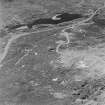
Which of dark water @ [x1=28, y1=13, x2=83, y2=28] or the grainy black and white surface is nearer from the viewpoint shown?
the grainy black and white surface

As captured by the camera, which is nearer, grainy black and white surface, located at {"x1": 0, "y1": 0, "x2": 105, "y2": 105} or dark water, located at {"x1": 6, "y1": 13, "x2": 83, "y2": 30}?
grainy black and white surface, located at {"x1": 0, "y1": 0, "x2": 105, "y2": 105}

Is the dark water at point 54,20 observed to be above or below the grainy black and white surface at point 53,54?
below

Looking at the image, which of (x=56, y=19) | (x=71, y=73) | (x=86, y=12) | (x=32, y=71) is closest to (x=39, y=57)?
(x=32, y=71)

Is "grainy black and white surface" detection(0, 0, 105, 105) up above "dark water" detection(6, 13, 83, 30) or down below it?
above

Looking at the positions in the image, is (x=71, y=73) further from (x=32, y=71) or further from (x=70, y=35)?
(x=70, y=35)

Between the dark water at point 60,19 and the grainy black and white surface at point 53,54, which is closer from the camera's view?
the grainy black and white surface at point 53,54

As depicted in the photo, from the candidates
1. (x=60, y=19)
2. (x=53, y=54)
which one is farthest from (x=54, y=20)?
(x=53, y=54)

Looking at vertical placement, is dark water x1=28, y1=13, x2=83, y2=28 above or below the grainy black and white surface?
below

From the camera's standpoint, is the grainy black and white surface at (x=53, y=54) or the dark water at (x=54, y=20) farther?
the dark water at (x=54, y=20)
